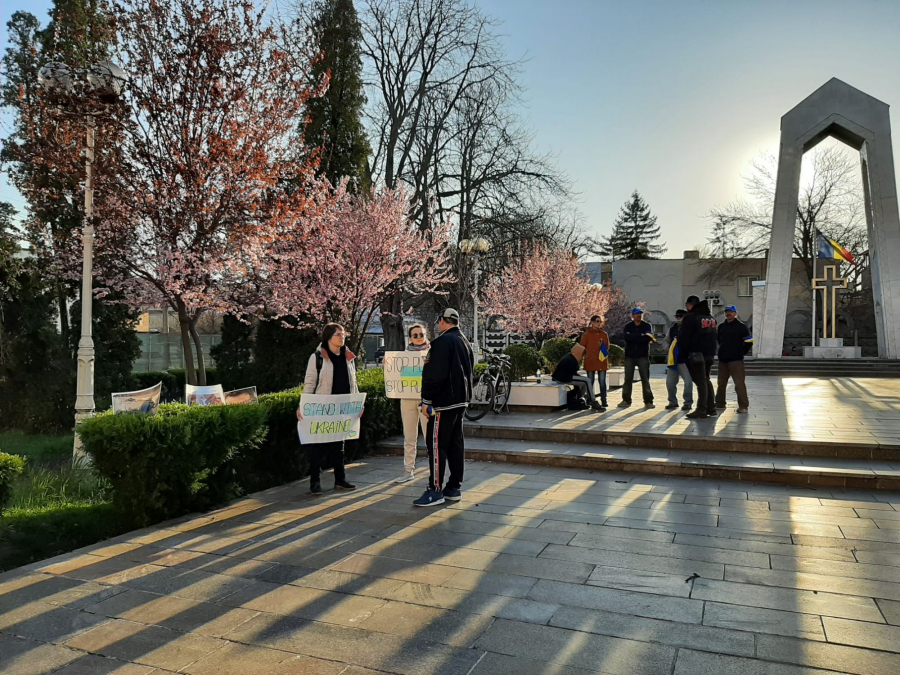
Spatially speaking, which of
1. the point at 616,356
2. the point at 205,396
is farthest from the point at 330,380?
the point at 616,356

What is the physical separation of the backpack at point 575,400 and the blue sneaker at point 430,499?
6723 mm

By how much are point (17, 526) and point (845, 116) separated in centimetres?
3402

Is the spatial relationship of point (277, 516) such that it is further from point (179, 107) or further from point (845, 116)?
point (845, 116)

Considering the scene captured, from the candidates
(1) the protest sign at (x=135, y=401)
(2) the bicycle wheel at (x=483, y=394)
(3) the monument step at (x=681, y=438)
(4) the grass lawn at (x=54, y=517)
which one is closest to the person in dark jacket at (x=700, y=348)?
(3) the monument step at (x=681, y=438)

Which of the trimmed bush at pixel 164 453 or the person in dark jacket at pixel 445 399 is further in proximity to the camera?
the person in dark jacket at pixel 445 399

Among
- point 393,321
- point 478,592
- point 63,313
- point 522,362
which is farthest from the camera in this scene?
point 393,321

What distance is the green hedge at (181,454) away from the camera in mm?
5512

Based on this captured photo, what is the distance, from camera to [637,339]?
12.0 meters

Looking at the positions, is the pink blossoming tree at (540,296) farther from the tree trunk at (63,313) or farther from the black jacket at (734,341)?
the tree trunk at (63,313)

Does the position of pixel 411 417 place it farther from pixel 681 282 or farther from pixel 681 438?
pixel 681 282

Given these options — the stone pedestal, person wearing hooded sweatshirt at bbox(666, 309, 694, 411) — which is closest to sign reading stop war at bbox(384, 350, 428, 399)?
person wearing hooded sweatshirt at bbox(666, 309, 694, 411)

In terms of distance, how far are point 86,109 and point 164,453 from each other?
632cm

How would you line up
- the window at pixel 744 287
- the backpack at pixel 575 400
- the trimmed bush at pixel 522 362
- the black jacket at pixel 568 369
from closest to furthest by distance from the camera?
1. the black jacket at pixel 568 369
2. the backpack at pixel 575 400
3. the trimmed bush at pixel 522 362
4. the window at pixel 744 287

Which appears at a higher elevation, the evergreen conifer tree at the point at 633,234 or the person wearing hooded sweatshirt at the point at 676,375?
the evergreen conifer tree at the point at 633,234
